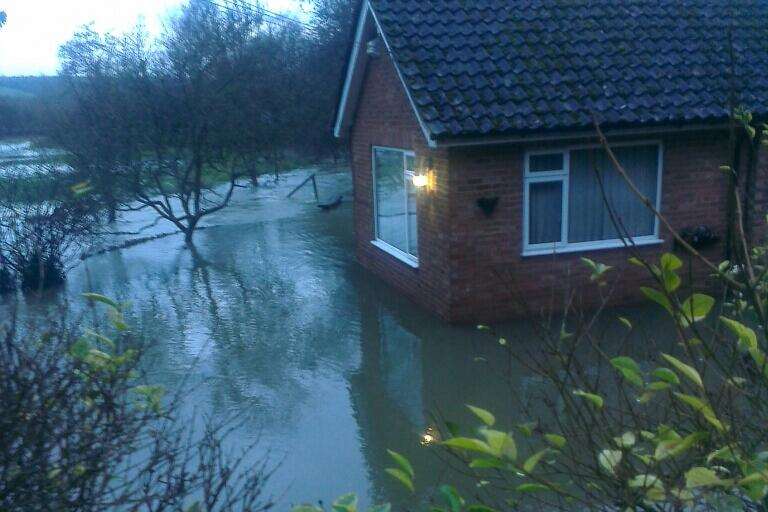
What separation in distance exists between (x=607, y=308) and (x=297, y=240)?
802cm

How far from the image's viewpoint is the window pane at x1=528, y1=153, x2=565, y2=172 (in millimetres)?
10219

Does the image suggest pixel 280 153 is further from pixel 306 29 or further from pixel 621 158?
pixel 306 29

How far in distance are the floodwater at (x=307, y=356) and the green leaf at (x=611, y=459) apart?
4.03ft

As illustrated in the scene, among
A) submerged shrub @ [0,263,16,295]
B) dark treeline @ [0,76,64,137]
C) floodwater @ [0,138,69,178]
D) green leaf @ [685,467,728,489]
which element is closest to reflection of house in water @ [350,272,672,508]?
green leaf @ [685,467,728,489]

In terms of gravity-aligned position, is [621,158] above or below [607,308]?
above

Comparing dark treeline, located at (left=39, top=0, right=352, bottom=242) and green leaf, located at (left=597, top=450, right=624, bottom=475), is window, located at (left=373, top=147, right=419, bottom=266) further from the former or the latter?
green leaf, located at (left=597, top=450, right=624, bottom=475)

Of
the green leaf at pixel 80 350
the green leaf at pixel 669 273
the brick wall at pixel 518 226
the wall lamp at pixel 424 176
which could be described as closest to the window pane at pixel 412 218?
the wall lamp at pixel 424 176

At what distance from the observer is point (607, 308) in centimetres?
1080

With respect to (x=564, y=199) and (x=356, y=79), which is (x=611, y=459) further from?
(x=356, y=79)

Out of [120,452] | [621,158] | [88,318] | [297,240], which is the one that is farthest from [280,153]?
[120,452]

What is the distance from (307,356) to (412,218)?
3.18m

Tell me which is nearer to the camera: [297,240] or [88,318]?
[88,318]

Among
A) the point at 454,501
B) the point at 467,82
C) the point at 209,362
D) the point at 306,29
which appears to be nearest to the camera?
the point at 454,501

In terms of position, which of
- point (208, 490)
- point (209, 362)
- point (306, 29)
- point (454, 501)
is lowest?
point (209, 362)
